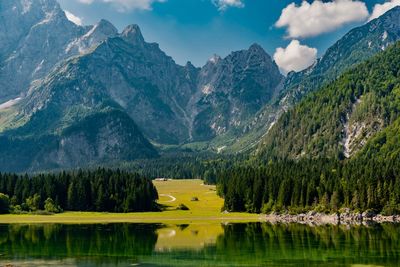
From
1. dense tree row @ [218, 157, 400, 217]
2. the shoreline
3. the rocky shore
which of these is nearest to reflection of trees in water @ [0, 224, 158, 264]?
the shoreline

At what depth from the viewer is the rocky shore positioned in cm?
15212

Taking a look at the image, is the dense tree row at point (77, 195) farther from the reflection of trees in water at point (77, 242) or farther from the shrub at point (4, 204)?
the reflection of trees in water at point (77, 242)

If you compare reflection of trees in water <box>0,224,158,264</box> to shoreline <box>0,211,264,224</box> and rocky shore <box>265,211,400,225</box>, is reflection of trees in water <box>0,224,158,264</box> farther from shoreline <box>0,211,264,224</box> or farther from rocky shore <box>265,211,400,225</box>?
rocky shore <box>265,211,400,225</box>

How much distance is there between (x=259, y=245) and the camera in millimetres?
92375

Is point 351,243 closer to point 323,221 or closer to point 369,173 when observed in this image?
point 323,221

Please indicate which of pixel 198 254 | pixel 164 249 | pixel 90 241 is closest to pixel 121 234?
pixel 90 241

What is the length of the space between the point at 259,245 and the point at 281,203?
9184 cm

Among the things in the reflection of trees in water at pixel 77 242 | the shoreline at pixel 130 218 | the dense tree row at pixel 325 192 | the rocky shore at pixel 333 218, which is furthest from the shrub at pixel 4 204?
the rocky shore at pixel 333 218

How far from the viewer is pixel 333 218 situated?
16075 centimetres

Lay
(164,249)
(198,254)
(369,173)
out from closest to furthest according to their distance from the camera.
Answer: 1. (198,254)
2. (164,249)
3. (369,173)

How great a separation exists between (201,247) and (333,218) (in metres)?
82.0

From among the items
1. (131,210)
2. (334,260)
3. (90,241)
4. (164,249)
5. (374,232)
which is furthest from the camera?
(131,210)

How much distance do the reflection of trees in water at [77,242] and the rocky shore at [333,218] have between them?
176 ft

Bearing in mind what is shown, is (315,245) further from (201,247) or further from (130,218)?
(130,218)
